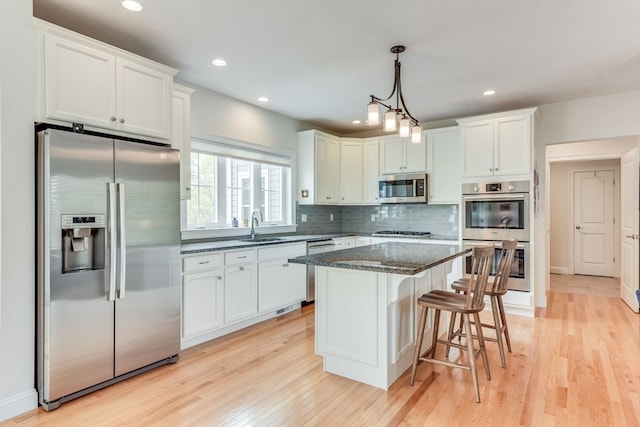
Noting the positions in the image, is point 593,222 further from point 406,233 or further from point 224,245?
point 224,245

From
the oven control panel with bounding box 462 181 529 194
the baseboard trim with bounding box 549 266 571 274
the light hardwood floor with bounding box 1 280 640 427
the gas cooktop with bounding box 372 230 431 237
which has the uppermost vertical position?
the oven control panel with bounding box 462 181 529 194

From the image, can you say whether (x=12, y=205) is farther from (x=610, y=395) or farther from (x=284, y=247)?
(x=610, y=395)

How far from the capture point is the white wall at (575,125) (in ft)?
13.7

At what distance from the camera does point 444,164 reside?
507cm

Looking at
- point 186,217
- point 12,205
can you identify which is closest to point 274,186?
point 186,217

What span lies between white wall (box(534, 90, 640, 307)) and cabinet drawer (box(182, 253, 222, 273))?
3.79m

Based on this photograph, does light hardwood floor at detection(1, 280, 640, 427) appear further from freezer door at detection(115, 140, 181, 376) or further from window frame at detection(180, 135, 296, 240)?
window frame at detection(180, 135, 296, 240)

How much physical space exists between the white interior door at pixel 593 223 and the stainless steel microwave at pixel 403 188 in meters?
3.86

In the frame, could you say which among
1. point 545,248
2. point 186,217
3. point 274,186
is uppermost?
point 274,186

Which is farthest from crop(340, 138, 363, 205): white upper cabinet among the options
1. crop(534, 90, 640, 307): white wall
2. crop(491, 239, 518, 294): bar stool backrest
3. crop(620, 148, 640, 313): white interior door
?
crop(620, 148, 640, 313): white interior door

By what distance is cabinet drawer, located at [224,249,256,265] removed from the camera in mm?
3538

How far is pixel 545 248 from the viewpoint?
15.7 ft

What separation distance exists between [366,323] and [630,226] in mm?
4180

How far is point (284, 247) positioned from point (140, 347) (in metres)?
1.89
